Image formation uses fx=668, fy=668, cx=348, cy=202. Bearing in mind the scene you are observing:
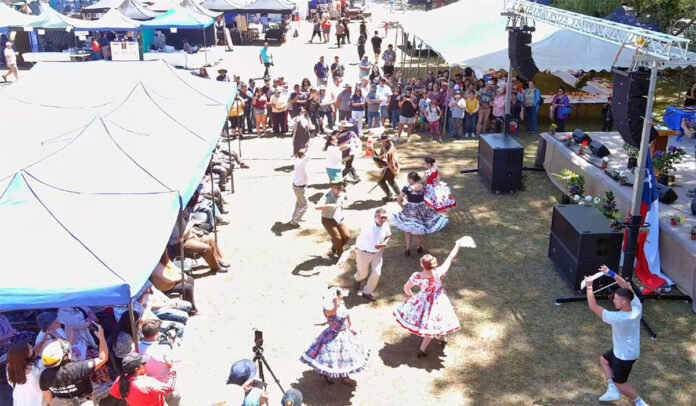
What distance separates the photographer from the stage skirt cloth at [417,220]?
1040cm

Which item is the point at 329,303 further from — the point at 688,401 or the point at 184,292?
the point at 688,401

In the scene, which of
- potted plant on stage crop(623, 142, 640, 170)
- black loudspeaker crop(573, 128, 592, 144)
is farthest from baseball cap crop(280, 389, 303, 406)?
black loudspeaker crop(573, 128, 592, 144)

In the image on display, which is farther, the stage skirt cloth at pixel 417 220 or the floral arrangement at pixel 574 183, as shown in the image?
the floral arrangement at pixel 574 183

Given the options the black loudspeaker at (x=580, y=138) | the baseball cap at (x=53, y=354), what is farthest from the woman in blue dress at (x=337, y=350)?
the black loudspeaker at (x=580, y=138)

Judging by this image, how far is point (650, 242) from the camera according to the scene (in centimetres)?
958

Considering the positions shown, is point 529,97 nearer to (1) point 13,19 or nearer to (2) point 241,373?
(2) point 241,373

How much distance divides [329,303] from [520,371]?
2.48 meters

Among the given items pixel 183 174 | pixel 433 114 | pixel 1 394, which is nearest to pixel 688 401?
pixel 183 174

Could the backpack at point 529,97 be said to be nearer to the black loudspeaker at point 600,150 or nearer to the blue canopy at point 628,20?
the black loudspeaker at point 600,150

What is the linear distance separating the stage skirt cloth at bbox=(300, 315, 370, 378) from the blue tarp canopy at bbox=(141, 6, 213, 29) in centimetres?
2421

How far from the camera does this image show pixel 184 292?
8.70 meters

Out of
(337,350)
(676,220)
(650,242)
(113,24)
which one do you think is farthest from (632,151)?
(113,24)

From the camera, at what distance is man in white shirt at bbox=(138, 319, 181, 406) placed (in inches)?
241

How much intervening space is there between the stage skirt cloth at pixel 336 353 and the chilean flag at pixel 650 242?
4725mm
